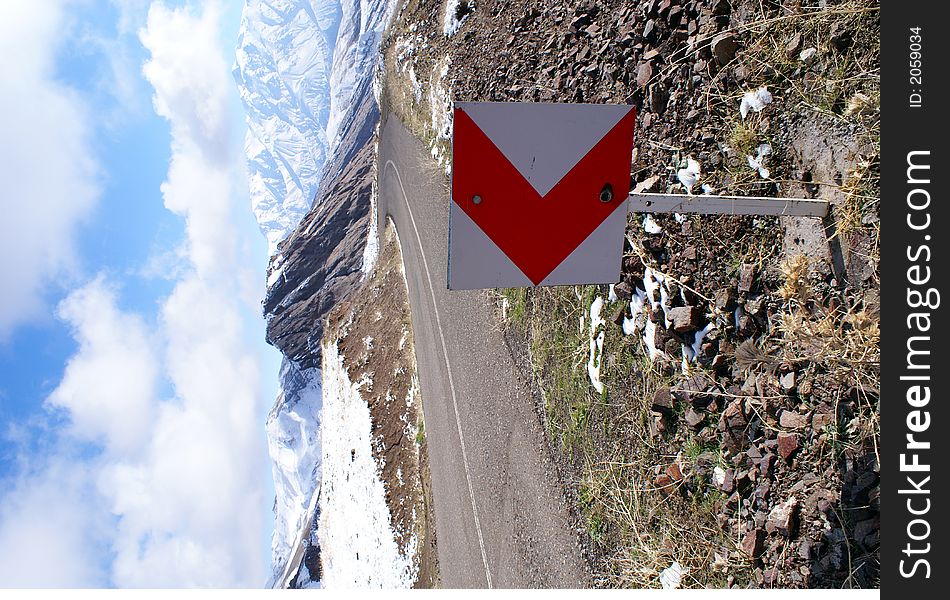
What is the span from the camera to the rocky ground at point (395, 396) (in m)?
10.4

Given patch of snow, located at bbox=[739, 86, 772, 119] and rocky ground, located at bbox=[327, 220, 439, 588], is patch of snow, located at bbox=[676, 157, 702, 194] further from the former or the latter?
rocky ground, located at bbox=[327, 220, 439, 588]

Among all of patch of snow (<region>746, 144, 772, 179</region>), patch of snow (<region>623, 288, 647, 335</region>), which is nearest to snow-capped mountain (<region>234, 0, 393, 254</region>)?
patch of snow (<region>623, 288, 647, 335</region>)

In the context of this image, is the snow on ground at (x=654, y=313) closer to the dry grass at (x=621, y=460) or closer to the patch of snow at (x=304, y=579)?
the dry grass at (x=621, y=460)

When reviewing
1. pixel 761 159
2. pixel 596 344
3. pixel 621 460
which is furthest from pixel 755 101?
pixel 621 460

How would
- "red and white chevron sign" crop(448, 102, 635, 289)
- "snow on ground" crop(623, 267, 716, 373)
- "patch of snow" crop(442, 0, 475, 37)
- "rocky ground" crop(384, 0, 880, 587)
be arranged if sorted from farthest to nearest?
"patch of snow" crop(442, 0, 475, 37)
"snow on ground" crop(623, 267, 716, 373)
"rocky ground" crop(384, 0, 880, 587)
"red and white chevron sign" crop(448, 102, 635, 289)

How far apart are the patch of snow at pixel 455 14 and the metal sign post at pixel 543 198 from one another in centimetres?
935

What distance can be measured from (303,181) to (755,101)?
139 metres

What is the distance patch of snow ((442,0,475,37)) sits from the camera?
35.5ft

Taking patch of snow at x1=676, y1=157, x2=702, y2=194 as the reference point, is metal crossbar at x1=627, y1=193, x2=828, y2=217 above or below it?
below

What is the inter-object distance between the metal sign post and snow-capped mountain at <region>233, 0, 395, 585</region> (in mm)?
29170

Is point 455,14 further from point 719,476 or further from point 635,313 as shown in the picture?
point 719,476

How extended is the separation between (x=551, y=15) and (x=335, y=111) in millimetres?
104182

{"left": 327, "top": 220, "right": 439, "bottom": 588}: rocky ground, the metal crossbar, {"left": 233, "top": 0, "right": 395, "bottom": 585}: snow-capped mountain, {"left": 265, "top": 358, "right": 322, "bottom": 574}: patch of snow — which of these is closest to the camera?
the metal crossbar

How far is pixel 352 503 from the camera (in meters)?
14.4
